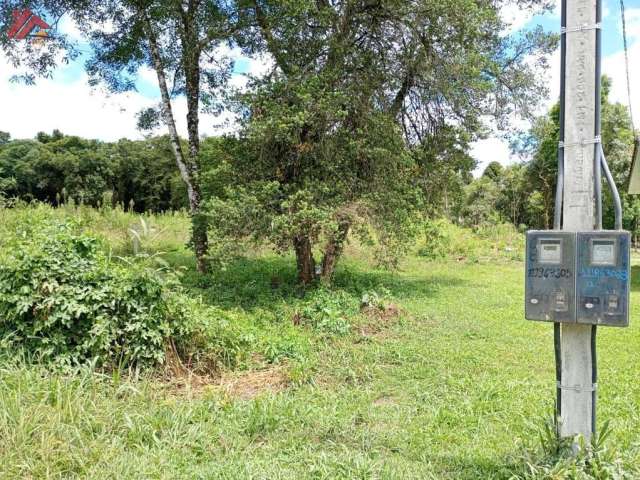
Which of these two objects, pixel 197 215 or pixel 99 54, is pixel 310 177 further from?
pixel 99 54

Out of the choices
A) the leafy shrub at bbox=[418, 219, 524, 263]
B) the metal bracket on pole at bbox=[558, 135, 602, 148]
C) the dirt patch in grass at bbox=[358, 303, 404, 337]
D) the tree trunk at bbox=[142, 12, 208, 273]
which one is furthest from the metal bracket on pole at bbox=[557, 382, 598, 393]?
the leafy shrub at bbox=[418, 219, 524, 263]

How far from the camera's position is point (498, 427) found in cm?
299

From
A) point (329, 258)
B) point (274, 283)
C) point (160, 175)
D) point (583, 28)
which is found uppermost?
point (160, 175)

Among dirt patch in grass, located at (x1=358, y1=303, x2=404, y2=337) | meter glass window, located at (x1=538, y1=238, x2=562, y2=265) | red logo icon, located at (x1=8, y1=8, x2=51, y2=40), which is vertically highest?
red logo icon, located at (x1=8, y1=8, x2=51, y2=40)

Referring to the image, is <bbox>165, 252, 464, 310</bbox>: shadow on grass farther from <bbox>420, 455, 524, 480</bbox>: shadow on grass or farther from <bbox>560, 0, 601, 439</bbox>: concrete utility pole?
<bbox>560, 0, 601, 439</bbox>: concrete utility pole

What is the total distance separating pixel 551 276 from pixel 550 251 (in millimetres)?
104

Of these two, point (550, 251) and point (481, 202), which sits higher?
point (481, 202)

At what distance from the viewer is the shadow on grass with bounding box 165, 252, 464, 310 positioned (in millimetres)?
6995

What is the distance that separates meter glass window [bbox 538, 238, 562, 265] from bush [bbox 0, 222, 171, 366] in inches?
111

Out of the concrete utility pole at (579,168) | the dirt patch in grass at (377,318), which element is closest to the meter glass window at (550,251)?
the concrete utility pole at (579,168)

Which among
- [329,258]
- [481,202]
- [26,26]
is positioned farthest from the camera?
[481,202]

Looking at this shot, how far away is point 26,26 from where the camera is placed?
8102mm

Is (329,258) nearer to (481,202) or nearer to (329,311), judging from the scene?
(329,311)

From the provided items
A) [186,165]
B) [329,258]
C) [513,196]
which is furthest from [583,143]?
[513,196]
